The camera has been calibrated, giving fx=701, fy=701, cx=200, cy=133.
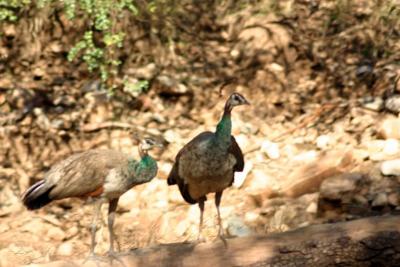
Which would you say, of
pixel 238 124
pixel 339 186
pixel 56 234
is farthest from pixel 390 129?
pixel 56 234

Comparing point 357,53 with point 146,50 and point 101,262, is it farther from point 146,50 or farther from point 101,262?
point 101,262

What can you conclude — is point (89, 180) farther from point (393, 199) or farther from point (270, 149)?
point (270, 149)

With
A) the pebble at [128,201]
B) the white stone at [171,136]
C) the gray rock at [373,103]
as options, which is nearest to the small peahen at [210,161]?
the pebble at [128,201]

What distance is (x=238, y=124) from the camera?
942 centimetres

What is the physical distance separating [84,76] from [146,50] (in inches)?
38.9

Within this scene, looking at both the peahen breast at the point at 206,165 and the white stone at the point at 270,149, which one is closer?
the peahen breast at the point at 206,165

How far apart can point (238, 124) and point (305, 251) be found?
4100 millimetres

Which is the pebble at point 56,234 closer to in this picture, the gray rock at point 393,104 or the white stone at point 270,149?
the white stone at point 270,149

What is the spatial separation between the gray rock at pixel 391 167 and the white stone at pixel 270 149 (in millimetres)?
1658

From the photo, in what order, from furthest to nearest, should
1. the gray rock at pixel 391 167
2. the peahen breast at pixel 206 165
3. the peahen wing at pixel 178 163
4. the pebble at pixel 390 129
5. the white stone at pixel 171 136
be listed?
the white stone at pixel 171 136
the pebble at pixel 390 129
the gray rock at pixel 391 167
the peahen wing at pixel 178 163
the peahen breast at pixel 206 165

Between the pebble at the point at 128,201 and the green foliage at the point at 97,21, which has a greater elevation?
the green foliage at the point at 97,21

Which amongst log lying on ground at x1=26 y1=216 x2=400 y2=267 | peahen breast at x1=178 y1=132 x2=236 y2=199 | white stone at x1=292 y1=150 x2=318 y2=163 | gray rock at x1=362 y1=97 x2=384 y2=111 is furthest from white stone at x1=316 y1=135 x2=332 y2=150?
log lying on ground at x1=26 y1=216 x2=400 y2=267

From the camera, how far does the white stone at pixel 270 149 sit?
876 centimetres

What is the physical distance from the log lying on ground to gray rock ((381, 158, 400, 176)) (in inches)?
68.4
